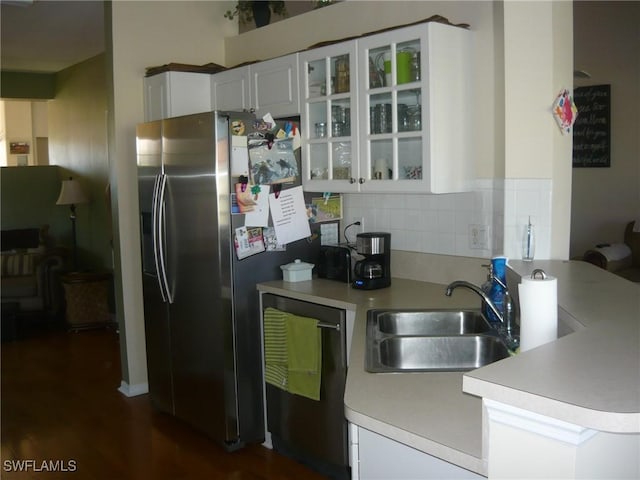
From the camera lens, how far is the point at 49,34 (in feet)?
18.9

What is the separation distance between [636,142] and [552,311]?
14.8 ft

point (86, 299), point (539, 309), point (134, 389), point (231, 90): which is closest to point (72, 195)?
point (86, 299)

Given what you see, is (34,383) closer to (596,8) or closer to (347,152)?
(347,152)

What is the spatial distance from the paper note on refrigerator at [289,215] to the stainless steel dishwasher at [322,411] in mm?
370

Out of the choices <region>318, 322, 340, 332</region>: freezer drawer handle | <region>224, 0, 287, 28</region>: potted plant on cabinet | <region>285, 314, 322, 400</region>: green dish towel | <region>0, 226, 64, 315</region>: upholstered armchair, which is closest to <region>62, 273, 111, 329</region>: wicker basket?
<region>0, 226, 64, 315</region>: upholstered armchair

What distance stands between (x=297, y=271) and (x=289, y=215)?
0.32 m

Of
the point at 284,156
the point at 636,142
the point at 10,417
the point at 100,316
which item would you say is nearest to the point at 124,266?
the point at 10,417

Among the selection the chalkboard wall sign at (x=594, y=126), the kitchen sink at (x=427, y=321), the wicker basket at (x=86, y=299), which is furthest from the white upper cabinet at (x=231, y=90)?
the chalkboard wall sign at (x=594, y=126)

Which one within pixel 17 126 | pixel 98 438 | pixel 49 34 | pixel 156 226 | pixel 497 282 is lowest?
pixel 98 438

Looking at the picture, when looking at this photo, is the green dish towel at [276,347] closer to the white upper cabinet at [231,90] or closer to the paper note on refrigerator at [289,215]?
the paper note on refrigerator at [289,215]

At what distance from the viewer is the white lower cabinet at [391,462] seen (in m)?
1.57

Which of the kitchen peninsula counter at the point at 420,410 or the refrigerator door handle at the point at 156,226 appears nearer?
the kitchen peninsula counter at the point at 420,410

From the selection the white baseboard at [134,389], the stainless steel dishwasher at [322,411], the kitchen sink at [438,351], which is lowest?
the white baseboard at [134,389]

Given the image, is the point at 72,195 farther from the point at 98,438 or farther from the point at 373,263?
the point at 373,263
